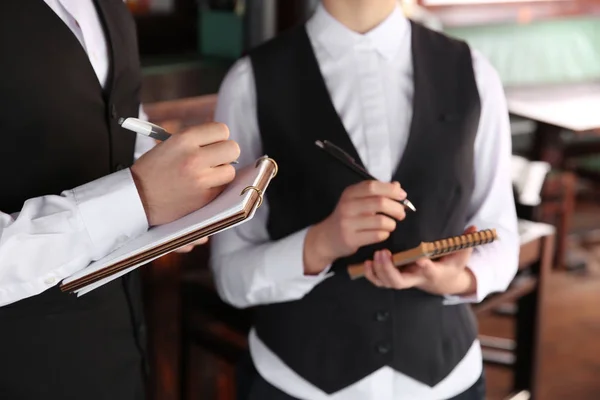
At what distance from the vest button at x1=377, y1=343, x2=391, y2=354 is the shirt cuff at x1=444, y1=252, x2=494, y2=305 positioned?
5.4 inches

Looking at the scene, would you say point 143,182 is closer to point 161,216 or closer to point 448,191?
point 161,216

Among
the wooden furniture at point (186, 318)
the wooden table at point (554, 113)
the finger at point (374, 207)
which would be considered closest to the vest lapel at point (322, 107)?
the finger at point (374, 207)

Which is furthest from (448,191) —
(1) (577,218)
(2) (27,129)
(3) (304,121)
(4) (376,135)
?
(1) (577,218)

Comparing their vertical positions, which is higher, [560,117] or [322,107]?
[322,107]

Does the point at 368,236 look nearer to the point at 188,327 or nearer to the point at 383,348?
the point at 383,348

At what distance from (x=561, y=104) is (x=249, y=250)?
2.85 metres

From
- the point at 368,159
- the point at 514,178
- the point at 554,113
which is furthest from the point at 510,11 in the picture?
the point at 368,159

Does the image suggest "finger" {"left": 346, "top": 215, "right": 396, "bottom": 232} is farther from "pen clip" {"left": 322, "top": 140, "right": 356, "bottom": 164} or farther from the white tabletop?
the white tabletop

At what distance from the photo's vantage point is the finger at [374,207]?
3.86 ft

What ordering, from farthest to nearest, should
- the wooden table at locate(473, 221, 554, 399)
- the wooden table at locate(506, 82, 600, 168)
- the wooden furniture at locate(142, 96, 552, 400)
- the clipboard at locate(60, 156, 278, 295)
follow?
the wooden table at locate(506, 82, 600, 168)
the wooden table at locate(473, 221, 554, 399)
the wooden furniture at locate(142, 96, 552, 400)
the clipboard at locate(60, 156, 278, 295)

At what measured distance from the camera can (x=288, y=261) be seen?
4.30 ft

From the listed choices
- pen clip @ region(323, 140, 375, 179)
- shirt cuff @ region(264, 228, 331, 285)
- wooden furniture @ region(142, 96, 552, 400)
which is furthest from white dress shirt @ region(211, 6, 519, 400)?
wooden furniture @ region(142, 96, 552, 400)

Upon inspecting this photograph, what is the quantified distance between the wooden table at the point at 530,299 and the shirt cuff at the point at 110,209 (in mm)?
1528

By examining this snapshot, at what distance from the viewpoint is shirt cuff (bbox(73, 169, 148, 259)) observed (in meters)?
1.02
